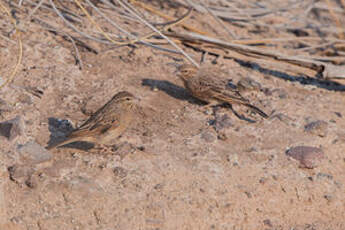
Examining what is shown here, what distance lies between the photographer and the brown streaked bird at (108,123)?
17.6ft

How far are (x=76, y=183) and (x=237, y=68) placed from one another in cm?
361

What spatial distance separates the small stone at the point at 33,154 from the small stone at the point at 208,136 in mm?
1752

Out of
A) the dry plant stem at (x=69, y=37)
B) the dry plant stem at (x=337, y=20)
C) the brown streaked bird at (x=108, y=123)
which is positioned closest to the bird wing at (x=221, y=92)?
the brown streaked bird at (x=108, y=123)

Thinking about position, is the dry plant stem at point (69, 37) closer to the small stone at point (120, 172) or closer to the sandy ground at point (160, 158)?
the sandy ground at point (160, 158)

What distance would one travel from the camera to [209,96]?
266 inches

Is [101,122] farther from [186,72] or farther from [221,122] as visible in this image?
[186,72]

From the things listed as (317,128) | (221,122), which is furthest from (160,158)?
(317,128)

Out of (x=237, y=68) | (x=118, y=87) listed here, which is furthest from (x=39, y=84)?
(x=237, y=68)

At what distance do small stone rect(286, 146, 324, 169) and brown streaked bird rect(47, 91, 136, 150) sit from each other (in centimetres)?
189

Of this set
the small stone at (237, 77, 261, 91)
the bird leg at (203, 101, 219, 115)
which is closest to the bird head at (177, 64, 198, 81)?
the bird leg at (203, 101, 219, 115)

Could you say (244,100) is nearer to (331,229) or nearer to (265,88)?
(265,88)

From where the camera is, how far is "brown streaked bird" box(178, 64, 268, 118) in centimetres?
671

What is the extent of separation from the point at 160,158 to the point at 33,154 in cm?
130

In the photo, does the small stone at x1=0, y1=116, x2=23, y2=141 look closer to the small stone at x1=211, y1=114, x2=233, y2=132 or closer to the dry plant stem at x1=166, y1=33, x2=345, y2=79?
the small stone at x1=211, y1=114, x2=233, y2=132
